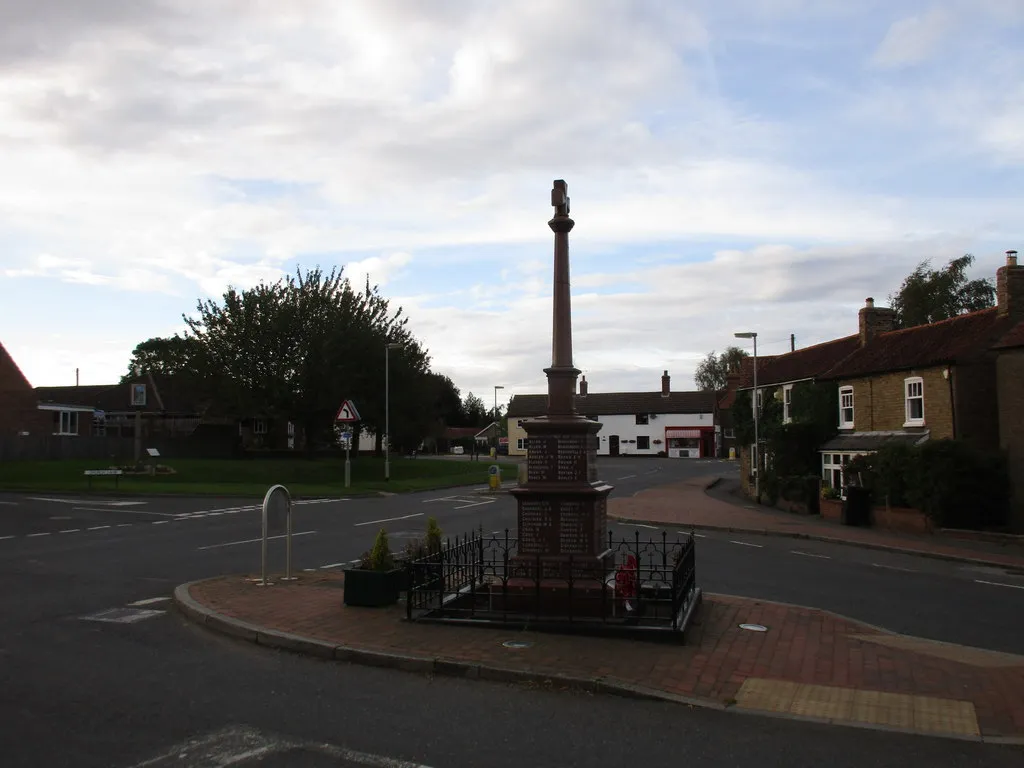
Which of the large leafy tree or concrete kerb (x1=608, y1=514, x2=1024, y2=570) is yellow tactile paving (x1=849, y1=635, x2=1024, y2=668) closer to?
concrete kerb (x1=608, y1=514, x2=1024, y2=570)

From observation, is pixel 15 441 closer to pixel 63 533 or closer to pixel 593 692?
pixel 63 533

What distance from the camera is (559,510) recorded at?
1027 cm

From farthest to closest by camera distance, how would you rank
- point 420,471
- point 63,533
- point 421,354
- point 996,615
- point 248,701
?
1. point 421,354
2. point 420,471
3. point 63,533
4. point 996,615
5. point 248,701

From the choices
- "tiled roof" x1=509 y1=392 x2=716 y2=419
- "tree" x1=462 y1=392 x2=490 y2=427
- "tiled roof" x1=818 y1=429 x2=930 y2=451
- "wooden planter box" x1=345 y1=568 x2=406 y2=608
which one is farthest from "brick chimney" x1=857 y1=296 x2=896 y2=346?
"tree" x1=462 y1=392 x2=490 y2=427

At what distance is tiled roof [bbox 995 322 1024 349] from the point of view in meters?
23.7

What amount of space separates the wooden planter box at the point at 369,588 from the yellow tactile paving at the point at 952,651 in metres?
5.57

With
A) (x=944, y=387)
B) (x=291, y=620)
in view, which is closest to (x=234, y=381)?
(x=944, y=387)

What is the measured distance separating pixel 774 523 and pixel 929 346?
8737 millimetres

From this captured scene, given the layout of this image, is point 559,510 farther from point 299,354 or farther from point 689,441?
point 689,441

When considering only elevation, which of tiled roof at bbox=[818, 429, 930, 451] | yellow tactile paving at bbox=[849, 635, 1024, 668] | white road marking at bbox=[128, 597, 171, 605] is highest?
tiled roof at bbox=[818, 429, 930, 451]

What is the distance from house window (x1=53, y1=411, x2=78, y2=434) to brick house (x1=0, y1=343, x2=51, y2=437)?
10.7 ft

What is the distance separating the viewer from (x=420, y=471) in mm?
52531

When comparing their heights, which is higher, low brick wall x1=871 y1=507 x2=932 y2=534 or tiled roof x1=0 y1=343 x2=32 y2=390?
tiled roof x1=0 y1=343 x2=32 y2=390

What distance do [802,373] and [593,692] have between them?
32.6 metres
